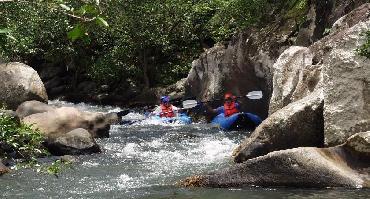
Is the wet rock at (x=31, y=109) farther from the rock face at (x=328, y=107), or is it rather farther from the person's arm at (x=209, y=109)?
the rock face at (x=328, y=107)

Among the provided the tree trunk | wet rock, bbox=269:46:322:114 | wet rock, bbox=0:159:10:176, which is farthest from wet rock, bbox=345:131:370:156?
the tree trunk

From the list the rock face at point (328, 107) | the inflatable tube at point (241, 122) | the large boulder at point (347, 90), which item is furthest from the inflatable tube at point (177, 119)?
the large boulder at point (347, 90)

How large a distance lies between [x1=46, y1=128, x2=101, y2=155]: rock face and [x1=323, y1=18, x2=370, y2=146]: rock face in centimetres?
551

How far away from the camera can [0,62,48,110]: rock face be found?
59.0 feet

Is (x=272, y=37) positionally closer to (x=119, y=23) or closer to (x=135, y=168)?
(x=135, y=168)

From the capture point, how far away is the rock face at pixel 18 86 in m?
18.0

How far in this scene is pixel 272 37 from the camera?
52.9ft

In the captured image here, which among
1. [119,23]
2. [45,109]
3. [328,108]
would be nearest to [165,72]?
[119,23]

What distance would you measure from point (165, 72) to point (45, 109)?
11.3 m

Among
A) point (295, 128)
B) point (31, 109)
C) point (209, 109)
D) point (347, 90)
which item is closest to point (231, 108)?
point (209, 109)

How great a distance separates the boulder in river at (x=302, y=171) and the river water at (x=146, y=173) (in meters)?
0.17

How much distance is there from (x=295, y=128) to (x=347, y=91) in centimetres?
119

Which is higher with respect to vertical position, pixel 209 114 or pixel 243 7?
pixel 243 7

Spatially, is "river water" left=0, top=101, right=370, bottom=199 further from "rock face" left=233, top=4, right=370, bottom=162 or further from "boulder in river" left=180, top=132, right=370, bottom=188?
"rock face" left=233, top=4, right=370, bottom=162
